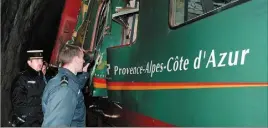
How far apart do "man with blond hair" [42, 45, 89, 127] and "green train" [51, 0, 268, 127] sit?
0.73m

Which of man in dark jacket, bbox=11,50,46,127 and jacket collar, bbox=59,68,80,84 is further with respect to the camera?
man in dark jacket, bbox=11,50,46,127

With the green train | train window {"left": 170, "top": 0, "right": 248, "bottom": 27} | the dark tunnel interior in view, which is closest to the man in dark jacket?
the green train

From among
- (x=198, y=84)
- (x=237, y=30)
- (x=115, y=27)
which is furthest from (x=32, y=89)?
(x=237, y=30)

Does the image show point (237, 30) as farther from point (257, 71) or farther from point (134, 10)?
point (134, 10)

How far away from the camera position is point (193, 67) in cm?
265

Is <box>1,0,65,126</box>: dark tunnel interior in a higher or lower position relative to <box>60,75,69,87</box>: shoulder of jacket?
higher

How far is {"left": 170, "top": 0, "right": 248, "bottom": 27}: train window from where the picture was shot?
3.04 m

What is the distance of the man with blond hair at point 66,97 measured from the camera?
2656 mm

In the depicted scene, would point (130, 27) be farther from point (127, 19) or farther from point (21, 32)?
point (21, 32)

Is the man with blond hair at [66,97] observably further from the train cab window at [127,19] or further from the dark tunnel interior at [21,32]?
the dark tunnel interior at [21,32]

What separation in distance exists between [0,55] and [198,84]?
6.02m

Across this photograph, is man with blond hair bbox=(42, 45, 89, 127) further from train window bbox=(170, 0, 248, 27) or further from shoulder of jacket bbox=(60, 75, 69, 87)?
train window bbox=(170, 0, 248, 27)

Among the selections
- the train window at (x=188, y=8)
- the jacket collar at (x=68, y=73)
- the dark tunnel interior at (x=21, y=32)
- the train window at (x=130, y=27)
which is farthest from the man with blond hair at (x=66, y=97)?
the dark tunnel interior at (x=21, y=32)

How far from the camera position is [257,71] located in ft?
6.73
